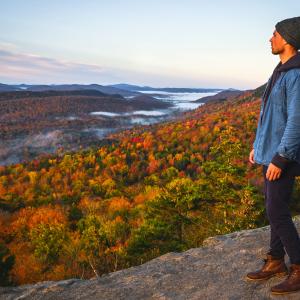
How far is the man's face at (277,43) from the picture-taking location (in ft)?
11.9

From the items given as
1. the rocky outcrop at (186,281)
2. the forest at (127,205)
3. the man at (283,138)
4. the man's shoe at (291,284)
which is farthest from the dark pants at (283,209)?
the forest at (127,205)

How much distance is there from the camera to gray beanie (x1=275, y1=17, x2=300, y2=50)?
3512 millimetres

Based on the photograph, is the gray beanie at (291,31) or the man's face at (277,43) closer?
the gray beanie at (291,31)

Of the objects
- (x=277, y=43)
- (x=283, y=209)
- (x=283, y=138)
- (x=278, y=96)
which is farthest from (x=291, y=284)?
(x=277, y=43)

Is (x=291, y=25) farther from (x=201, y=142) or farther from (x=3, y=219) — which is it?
(x=201, y=142)

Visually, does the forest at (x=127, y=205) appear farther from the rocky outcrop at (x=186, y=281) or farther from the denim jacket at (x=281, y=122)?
the denim jacket at (x=281, y=122)

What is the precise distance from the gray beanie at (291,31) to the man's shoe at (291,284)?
2.08 m

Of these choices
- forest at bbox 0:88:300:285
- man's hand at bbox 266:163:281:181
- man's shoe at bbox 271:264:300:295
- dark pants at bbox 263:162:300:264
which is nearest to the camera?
man's hand at bbox 266:163:281:181

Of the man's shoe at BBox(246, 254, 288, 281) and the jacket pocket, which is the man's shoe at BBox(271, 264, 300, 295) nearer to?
the man's shoe at BBox(246, 254, 288, 281)

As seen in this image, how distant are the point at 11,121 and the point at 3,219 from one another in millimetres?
148258

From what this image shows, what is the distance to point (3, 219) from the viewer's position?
40.5 meters

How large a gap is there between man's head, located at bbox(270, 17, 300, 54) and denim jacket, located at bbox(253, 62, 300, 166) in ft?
0.79

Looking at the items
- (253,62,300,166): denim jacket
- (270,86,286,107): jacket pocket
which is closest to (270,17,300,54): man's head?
(253,62,300,166): denim jacket

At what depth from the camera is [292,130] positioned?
338cm
